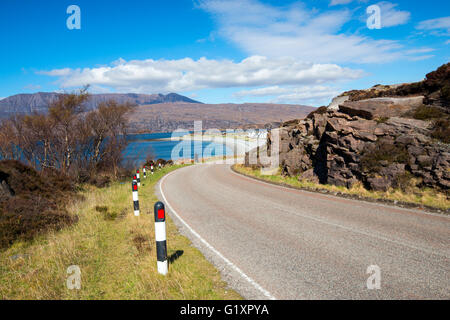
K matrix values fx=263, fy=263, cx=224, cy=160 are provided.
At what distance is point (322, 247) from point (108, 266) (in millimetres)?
4369

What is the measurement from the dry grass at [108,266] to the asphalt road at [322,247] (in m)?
0.48

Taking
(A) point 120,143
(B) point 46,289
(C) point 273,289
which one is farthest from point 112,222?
(A) point 120,143

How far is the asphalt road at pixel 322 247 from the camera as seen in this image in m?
3.99

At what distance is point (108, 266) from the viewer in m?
5.15

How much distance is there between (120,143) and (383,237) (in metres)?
19.6

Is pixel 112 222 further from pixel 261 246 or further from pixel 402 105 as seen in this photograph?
Result: pixel 402 105

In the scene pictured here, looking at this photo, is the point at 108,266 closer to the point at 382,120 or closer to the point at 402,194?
the point at 402,194

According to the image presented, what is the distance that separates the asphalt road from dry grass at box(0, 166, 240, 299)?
1.58 feet

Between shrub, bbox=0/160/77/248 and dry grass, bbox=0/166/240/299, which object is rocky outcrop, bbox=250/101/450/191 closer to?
dry grass, bbox=0/166/240/299

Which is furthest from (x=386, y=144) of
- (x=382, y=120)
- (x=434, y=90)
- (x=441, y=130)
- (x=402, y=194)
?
(x=434, y=90)

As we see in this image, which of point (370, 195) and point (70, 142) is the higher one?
point (70, 142)

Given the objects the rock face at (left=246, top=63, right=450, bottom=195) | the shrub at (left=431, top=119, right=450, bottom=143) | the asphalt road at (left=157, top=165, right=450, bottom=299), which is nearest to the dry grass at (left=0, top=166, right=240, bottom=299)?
the asphalt road at (left=157, top=165, right=450, bottom=299)

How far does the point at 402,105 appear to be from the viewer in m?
14.0
